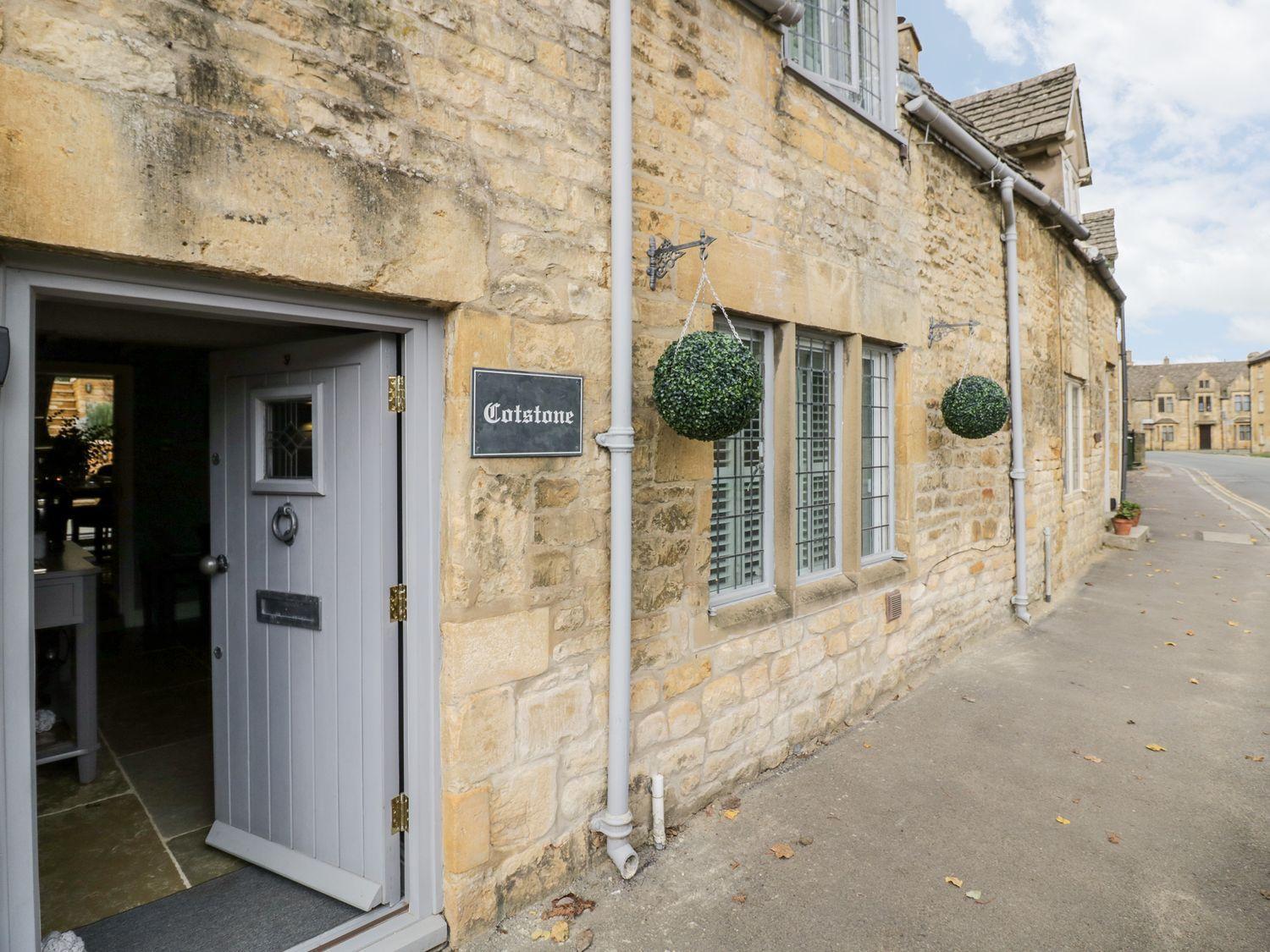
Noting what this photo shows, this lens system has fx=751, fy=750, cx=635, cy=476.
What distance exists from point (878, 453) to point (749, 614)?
2.26 metres

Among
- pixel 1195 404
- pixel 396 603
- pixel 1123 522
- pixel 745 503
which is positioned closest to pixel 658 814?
pixel 396 603

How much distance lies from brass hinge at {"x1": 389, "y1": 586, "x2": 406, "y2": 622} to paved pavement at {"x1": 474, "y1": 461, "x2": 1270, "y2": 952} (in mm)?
1306

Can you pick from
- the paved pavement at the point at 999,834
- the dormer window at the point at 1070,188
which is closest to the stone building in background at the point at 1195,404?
the dormer window at the point at 1070,188

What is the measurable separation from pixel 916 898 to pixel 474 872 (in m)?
1.88

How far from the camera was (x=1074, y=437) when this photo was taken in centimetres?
1116

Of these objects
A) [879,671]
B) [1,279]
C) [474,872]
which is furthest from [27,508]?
[879,671]

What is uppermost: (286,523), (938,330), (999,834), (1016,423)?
(938,330)

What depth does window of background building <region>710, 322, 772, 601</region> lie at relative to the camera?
4.35 metres

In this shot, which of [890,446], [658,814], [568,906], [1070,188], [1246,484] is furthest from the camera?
[1246,484]

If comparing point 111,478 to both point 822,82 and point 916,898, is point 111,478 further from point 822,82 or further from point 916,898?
point 916,898

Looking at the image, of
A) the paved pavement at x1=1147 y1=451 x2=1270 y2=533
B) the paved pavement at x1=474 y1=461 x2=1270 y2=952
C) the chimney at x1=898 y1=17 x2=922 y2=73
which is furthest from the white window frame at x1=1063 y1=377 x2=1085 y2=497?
the paved pavement at x1=1147 y1=451 x2=1270 y2=533

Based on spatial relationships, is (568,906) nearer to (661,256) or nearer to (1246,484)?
(661,256)

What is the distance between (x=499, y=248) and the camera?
2912mm

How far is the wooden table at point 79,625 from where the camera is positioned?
393 cm
